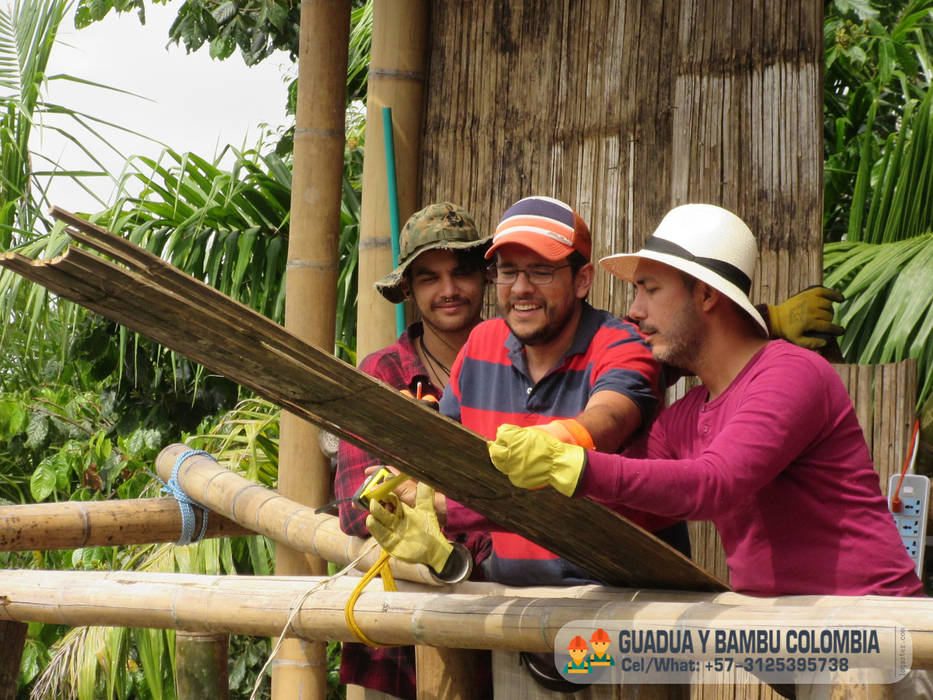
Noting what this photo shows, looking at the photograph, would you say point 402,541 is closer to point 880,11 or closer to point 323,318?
point 323,318

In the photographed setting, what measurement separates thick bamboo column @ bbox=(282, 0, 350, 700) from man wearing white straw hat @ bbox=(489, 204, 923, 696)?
1.35 meters

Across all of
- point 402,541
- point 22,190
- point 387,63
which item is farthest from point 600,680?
point 22,190

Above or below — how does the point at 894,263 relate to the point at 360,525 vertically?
above

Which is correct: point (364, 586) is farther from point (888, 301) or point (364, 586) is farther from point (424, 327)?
point (888, 301)

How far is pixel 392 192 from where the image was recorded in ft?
10.6

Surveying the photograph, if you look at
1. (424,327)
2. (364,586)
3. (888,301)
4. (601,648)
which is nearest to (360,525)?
(364,586)

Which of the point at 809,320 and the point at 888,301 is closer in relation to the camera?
the point at 809,320

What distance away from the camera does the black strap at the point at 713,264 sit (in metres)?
1.96

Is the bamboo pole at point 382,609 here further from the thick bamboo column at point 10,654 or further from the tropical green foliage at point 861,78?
the tropical green foliage at point 861,78

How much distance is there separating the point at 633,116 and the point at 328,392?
1660 mm

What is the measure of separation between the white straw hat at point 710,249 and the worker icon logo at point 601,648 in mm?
563

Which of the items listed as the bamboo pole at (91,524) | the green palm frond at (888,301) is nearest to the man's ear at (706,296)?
the green palm frond at (888,301)

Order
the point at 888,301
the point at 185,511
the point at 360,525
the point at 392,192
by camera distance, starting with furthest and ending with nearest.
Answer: the point at 888,301 < the point at 185,511 < the point at 392,192 < the point at 360,525

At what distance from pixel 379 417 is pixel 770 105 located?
5.16ft
